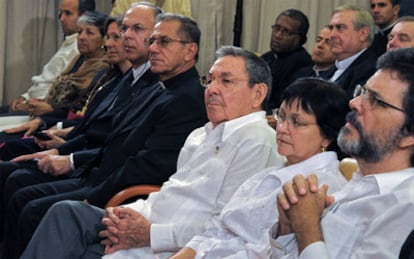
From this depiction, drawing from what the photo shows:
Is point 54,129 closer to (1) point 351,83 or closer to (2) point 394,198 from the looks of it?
(1) point 351,83

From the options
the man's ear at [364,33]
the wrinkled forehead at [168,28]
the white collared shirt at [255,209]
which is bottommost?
the white collared shirt at [255,209]

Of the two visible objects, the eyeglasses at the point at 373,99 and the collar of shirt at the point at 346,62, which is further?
the collar of shirt at the point at 346,62

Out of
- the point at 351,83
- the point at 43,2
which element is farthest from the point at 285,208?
the point at 43,2

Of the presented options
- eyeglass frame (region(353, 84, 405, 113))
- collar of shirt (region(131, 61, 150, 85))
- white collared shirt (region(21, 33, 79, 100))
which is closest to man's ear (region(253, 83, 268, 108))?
eyeglass frame (region(353, 84, 405, 113))

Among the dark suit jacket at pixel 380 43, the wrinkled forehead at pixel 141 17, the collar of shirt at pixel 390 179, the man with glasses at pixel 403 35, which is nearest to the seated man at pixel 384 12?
the dark suit jacket at pixel 380 43

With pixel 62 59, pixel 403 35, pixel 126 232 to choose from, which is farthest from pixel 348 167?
pixel 62 59

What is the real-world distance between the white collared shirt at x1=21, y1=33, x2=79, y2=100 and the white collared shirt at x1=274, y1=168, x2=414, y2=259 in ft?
12.9

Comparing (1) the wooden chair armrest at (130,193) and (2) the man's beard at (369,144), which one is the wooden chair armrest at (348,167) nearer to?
(2) the man's beard at (369,144)

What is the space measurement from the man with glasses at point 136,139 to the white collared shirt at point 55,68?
1.78 meters

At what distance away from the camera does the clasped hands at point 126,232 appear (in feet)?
9.11

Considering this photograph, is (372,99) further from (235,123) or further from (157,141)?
(157,141)

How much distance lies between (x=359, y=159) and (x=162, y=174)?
4.08 feet

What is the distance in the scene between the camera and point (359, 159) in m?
2.11

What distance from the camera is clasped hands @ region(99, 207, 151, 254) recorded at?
9.11 ft
